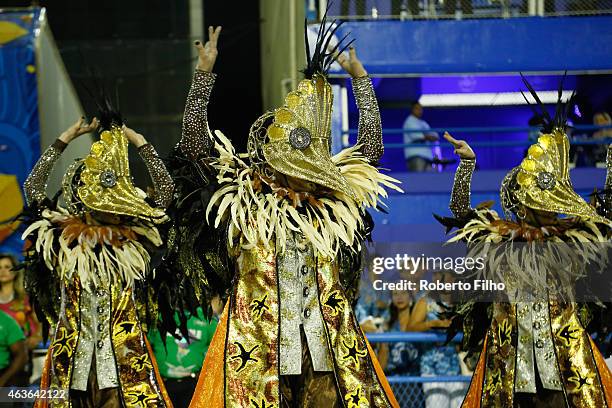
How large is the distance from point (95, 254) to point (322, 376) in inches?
58.8

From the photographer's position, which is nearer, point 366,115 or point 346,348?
→ point 346,348

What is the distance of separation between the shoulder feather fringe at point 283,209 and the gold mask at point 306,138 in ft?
0.41

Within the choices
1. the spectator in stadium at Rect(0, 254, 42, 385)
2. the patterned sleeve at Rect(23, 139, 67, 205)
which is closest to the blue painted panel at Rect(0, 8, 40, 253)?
the spectator in stadium at Rect(0, 254, 42, 385)

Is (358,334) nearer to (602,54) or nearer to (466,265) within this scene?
(466,265)

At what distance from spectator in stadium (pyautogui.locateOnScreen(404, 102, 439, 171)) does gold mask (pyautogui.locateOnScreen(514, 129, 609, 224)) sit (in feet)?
8.20

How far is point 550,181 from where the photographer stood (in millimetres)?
5129

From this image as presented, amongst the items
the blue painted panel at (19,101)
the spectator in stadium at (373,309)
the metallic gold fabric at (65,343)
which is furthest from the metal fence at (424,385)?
the blue painted panel at (19,101)

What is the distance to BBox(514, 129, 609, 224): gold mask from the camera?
507 centimetres

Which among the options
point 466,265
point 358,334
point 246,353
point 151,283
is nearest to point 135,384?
point 151,283

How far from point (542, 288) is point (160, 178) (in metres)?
1.99

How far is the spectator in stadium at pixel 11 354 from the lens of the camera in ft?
19.5

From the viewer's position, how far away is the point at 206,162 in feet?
14.9

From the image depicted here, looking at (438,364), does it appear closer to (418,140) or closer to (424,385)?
(424,385)

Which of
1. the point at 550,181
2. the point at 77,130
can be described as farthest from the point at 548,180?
the point at 77,130
